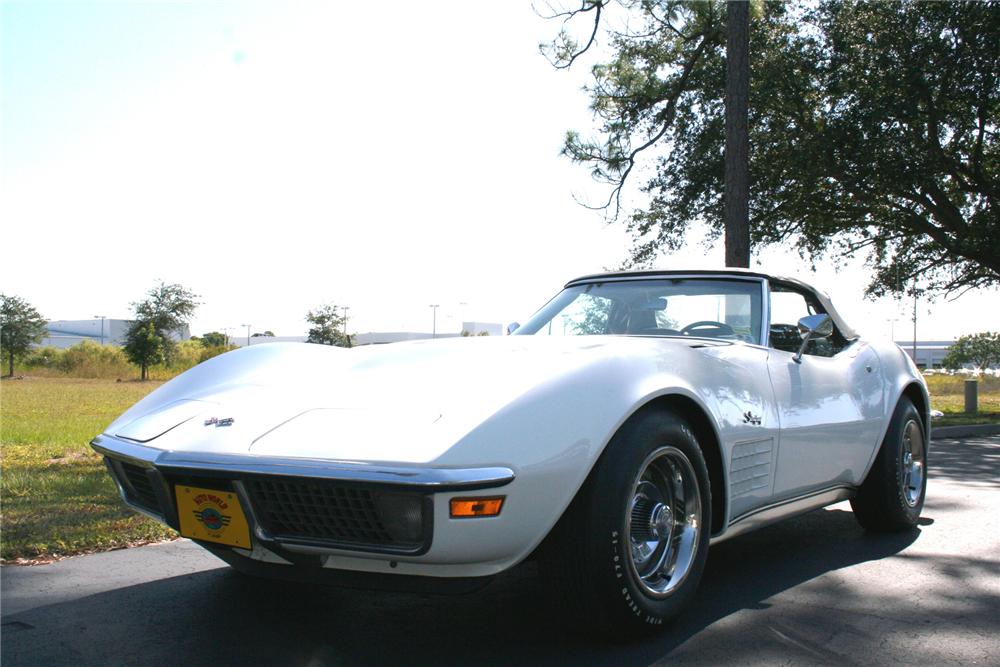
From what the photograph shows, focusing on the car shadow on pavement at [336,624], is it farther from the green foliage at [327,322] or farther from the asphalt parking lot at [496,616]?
the green foliage at [327,322]

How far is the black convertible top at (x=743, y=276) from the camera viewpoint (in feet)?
14.2

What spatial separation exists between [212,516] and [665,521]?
150cm

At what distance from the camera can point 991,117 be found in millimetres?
15211

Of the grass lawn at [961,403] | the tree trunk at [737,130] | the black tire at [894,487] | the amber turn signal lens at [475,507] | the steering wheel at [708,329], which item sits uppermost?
the tree trunk at [737,130]

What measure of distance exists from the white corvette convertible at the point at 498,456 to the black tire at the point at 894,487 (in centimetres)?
61

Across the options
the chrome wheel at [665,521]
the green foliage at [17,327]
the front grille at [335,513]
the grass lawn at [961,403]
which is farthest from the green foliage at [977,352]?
the front grille at [335,513]

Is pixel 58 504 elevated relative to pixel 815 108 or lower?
lower

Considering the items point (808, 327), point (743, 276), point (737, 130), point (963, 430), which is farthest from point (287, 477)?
point (963, 430)

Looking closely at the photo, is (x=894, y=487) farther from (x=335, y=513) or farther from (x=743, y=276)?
(x=335, y=513)

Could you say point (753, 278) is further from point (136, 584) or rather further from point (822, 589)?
point (136, 584)

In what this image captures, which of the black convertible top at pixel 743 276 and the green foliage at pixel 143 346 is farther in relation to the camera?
the green foliage at pixel 143 346

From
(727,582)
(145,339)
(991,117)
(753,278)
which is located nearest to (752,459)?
(727,582)

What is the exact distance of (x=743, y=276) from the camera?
434 cm

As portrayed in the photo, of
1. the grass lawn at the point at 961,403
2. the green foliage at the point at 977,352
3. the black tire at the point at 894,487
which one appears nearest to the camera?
the black tire at the point at 894,487
